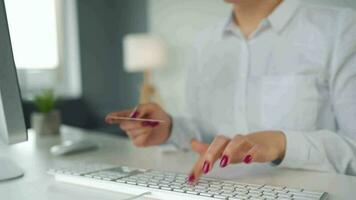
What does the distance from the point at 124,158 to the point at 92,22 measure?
9.11ft

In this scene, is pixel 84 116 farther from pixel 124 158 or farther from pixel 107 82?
pixel 124 158

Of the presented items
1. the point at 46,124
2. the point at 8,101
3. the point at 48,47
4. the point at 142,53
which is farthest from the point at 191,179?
the point at 48,47

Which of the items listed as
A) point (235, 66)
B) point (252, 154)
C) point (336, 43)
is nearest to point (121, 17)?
point (235, 66)

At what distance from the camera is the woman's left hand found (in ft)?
2.03

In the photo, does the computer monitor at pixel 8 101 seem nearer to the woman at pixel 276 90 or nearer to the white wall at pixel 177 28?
the woman at pixel 276 90

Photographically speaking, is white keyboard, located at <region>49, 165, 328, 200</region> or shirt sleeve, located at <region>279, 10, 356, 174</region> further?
shirt sleeve, located at <region>279, 10, 356, 174</region>

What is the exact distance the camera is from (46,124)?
130cm

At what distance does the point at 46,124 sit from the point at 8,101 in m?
0.60

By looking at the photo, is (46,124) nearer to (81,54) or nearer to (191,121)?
(191,121)

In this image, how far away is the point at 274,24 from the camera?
3.28ft

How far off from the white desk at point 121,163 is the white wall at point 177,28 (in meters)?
0.64

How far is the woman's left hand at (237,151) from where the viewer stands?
62 cm

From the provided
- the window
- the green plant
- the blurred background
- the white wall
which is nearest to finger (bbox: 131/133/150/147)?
the green plant

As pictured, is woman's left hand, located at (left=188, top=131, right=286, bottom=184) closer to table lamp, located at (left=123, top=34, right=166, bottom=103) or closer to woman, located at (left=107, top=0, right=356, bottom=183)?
woman, located at (left=107, top=0, right=356, bottom=183)
